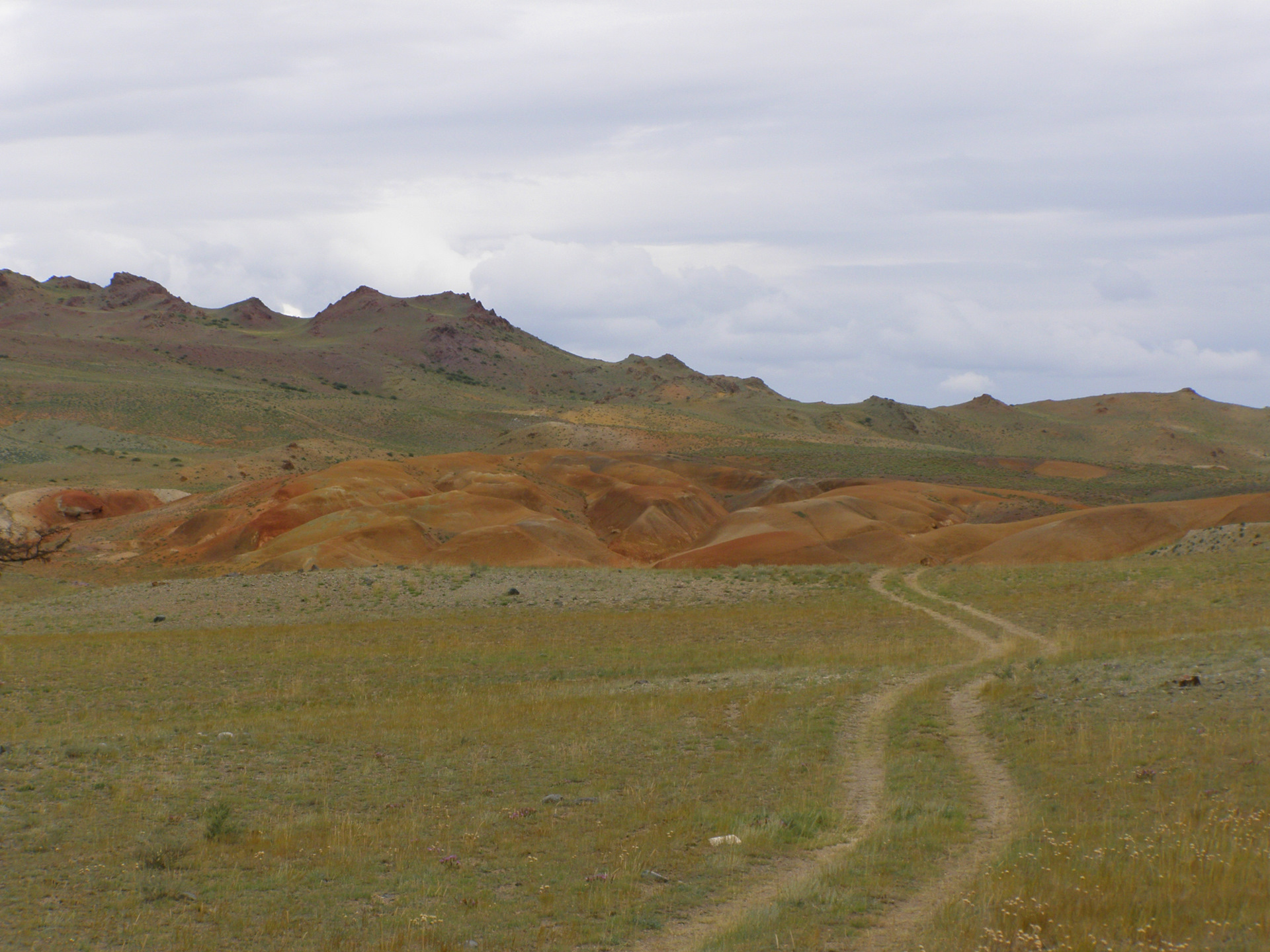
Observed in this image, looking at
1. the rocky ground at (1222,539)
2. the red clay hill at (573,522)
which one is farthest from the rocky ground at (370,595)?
the rocky ground at (1222,539)

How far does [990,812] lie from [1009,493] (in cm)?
7764

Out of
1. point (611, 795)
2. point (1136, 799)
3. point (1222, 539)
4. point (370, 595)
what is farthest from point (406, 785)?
point (1222, 539)

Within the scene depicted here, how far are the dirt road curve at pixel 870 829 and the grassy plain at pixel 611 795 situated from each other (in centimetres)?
16

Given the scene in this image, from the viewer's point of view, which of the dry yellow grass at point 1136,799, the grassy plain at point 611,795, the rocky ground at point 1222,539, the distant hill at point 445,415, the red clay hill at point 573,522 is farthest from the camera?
the distant hill at point 445,415

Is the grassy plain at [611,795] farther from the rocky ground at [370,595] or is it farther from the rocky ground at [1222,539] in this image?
the rocky ground at [1222,539]

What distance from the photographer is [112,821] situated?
12.0m

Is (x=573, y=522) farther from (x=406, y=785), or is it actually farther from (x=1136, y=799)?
(x=1136, y=799)

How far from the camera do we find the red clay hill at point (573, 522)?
2044 inches

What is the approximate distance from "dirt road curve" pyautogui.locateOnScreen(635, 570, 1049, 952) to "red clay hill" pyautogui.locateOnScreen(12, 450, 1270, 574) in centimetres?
3517

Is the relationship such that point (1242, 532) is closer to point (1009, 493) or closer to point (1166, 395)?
point (1009, 493)

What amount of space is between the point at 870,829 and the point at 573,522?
58.1m

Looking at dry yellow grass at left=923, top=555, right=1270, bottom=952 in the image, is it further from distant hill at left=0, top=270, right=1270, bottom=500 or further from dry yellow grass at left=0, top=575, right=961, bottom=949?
distant hill at left=0, top=270, right=1270, bottom=500

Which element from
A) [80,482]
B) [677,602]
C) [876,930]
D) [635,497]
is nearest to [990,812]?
[876,930]

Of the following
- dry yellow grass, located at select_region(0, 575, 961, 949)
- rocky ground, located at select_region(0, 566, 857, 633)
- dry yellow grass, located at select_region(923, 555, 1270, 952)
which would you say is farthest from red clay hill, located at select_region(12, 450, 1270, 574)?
dry yellow grass, located at select_region(923, 555, 1270, 952)
